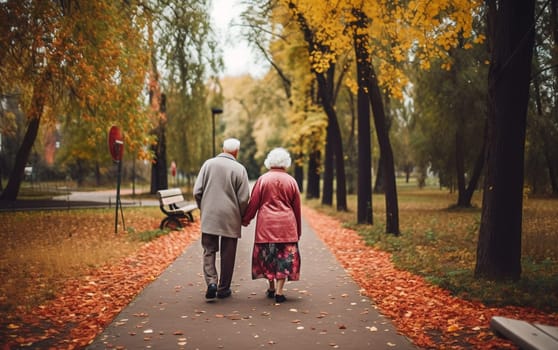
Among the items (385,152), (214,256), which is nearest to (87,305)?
(214,256)

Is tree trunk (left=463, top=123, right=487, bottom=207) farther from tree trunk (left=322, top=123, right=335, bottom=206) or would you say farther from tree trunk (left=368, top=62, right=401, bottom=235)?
tree trunk (left=368, top=62, right=401, bottom=235)

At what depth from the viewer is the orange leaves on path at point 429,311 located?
4816 millimetres

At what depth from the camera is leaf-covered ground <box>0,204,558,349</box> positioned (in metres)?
4.89

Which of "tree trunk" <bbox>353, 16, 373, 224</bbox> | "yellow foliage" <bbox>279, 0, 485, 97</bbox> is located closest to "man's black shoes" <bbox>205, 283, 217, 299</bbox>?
"yellow foliage" <bbox>279, 0, 485, 97</bbox>

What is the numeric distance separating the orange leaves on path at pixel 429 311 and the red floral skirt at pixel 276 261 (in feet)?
3.72

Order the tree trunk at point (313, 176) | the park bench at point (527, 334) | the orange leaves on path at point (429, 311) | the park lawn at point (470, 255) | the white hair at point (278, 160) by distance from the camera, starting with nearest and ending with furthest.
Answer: the park bench at point (527, 334) → the orange leaves on path at point (429, 311) → the park lawn at point (470, 255) → the white hair at point (278, 160) → the tree trunk at point (313, 176)

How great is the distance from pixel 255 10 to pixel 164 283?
18.8 meters

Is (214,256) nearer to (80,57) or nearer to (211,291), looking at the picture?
(211,291)

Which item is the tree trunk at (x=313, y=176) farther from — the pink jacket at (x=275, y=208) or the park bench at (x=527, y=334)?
the park bench at (x=527, y=334)

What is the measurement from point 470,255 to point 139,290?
6.25 metres

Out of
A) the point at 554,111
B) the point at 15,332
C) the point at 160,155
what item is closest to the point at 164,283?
the point at 15,332

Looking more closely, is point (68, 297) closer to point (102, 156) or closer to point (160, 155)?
point (160, 155)

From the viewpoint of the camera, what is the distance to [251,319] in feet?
18.0

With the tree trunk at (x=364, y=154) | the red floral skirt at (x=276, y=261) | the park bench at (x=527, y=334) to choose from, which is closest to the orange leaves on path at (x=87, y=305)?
the red floral skirt at (x=276, y=261)
